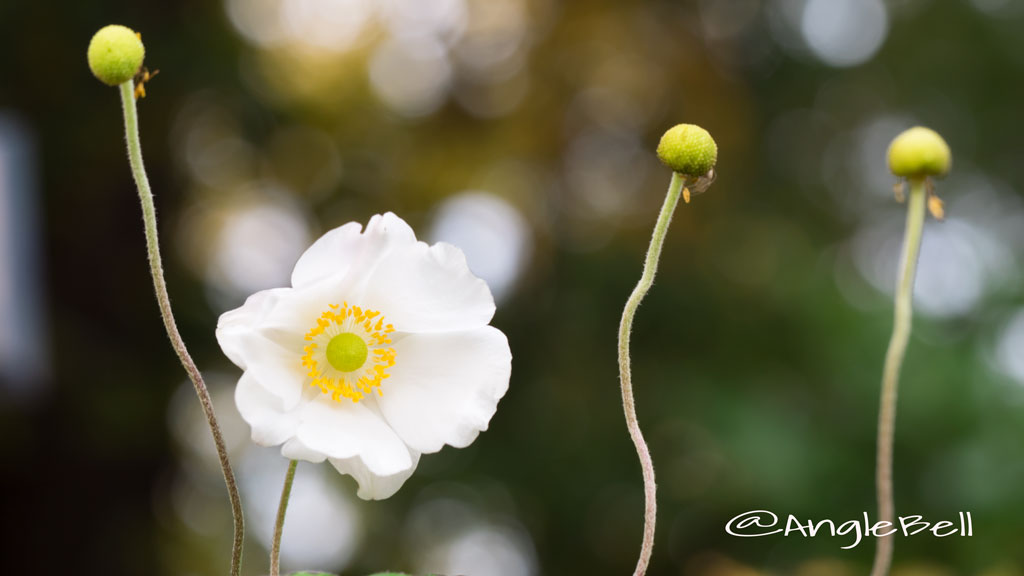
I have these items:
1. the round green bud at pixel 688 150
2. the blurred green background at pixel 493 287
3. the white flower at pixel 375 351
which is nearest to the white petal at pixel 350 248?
the white flower at pixel 375 351

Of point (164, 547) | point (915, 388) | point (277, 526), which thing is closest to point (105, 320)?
point (164, 547)

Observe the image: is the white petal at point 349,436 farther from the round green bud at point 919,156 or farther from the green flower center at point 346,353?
the round green bud at point 919,156

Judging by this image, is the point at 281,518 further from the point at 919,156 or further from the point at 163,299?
the point at 919,156

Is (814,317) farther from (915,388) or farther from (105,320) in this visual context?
(105,320)

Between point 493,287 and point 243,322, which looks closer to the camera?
point 243,322

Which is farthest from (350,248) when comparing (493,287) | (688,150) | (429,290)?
(493,287)

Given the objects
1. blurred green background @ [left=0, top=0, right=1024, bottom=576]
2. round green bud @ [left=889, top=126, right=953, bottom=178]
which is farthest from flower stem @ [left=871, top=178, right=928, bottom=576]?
blurred green background @ [left=0, top=0, right=1024, bottom=576]
